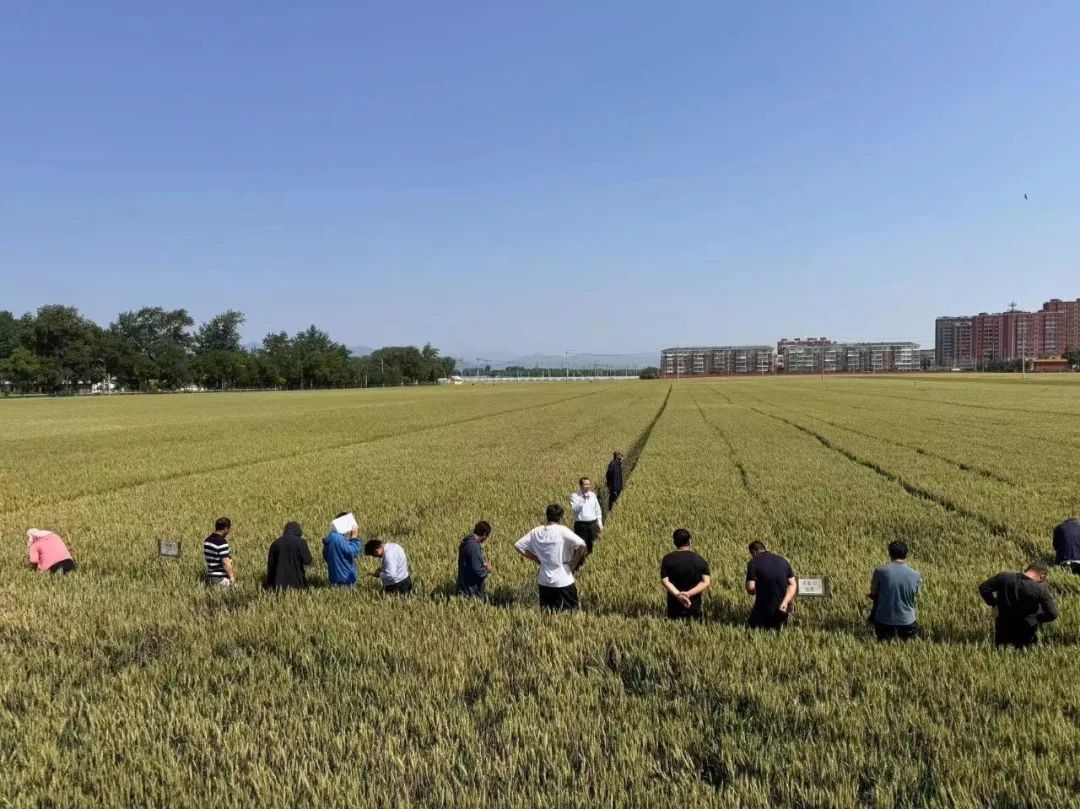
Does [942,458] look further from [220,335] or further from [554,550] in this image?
[220,335]

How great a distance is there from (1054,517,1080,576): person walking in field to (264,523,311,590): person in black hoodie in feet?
36.0

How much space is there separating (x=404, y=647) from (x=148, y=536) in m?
9.56

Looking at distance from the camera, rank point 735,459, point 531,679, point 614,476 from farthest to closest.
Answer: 1. point 735,459
2. point 614,476
3. point 531,679

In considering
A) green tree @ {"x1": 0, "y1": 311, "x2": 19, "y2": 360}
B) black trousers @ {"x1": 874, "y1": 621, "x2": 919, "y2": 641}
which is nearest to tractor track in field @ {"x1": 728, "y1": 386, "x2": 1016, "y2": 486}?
black trousers @ {"x1": 874, "y1": 621, "x2": 919, "y2": 641}

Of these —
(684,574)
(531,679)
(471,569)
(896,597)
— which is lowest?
(531,679)

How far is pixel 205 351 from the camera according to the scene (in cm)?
Answer: 18825

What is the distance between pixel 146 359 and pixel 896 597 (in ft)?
539

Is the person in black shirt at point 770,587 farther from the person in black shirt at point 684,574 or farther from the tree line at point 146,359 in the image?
the tree line at point 146,359

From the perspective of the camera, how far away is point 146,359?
480 ft

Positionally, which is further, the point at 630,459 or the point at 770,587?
the point at 630,459

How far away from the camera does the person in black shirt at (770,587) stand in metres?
7.64

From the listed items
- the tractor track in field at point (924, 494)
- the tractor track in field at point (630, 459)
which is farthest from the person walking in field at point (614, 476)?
the tractor track in field at point (924, 494)

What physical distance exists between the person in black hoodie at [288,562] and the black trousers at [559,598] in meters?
3.41

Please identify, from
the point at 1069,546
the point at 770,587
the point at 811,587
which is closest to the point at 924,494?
the point at 1069,546
